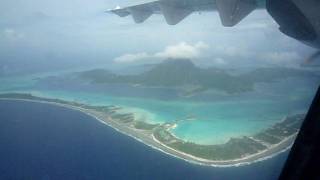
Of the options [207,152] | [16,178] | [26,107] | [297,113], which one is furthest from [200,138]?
[26,107]

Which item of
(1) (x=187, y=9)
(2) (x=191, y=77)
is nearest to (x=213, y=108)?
(2) (x=191, y=77)

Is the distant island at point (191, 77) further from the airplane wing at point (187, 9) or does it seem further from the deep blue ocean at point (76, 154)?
the airplane wing at point (187, 9)

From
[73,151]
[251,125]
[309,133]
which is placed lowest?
[251,125]

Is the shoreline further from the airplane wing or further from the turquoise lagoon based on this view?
the airplane wing

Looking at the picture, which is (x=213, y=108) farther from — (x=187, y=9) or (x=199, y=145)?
(x=187, y=9)

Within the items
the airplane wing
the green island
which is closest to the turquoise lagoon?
the green island

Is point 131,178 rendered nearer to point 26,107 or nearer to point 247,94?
point 26,107

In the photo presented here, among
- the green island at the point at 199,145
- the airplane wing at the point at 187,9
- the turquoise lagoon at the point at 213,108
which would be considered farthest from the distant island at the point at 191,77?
the airplane wing at the point at 187,9
